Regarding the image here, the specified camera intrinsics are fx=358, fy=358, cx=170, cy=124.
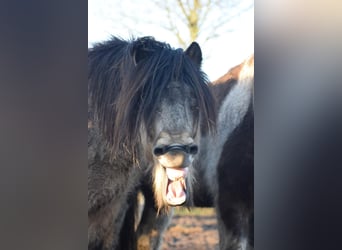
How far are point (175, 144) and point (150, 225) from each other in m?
0.56

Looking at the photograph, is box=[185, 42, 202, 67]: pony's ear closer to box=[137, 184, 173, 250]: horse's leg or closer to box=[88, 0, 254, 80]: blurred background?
box=[88, 0, 254, 80]: blurred background

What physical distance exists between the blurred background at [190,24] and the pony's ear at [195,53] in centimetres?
3

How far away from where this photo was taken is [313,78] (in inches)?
88.8

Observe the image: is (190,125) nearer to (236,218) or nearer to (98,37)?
(236,218)

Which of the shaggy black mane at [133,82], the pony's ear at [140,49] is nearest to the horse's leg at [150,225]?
the shaggy black mane at [133,82]

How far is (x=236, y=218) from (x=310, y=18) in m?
1.35

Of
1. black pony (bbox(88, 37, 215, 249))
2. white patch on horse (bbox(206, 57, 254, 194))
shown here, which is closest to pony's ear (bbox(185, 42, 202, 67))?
black pony (bbox(88, 37, 215, 249))

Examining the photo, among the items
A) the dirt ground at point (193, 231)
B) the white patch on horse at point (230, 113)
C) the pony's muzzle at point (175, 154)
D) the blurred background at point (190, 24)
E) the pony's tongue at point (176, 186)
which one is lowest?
the dirt ground at point (193, 231)

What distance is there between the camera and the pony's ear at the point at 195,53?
2.30m

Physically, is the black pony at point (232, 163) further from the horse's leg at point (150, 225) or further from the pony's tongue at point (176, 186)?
the horse's leg at point (150, 225)

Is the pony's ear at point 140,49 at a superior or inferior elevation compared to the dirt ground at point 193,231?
superior

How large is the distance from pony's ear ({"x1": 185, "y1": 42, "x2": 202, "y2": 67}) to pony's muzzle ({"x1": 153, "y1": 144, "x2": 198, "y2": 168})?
1.78 ft

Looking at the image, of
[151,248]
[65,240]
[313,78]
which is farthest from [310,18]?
[65,240]

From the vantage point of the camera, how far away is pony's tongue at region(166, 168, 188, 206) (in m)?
2.29
